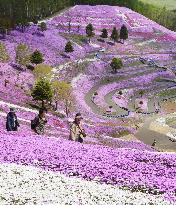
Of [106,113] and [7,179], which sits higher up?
[7,179]

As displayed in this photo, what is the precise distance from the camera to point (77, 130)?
3566cm

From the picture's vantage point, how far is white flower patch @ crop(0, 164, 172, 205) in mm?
23953

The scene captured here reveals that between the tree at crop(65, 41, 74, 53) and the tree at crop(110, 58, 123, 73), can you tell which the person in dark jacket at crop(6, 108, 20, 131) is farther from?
the tree at crop(65, 41, 74, 53)

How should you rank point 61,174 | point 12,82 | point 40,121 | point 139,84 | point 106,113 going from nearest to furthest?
point 61,174 → point 40,121 → point 12,82 → point 106,113 → point 139,84

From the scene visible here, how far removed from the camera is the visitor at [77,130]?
34.3 meters

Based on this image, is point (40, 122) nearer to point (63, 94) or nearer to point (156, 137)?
point (156, 137)

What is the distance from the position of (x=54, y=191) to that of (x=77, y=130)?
34.3ft

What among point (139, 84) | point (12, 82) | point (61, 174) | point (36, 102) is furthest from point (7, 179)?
point (139, 84)

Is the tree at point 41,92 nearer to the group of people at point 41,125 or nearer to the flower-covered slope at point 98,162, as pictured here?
the group of people at point 41,125

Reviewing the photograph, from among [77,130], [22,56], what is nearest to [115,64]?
[22,56]

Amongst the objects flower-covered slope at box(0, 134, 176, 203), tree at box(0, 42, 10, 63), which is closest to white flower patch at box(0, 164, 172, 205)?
flower-covered slope at box(0, 134, 176, 203)

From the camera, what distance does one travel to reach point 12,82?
11756 centimetres

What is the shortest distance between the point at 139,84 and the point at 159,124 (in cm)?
4580

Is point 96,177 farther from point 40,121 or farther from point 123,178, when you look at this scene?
point 40,121
